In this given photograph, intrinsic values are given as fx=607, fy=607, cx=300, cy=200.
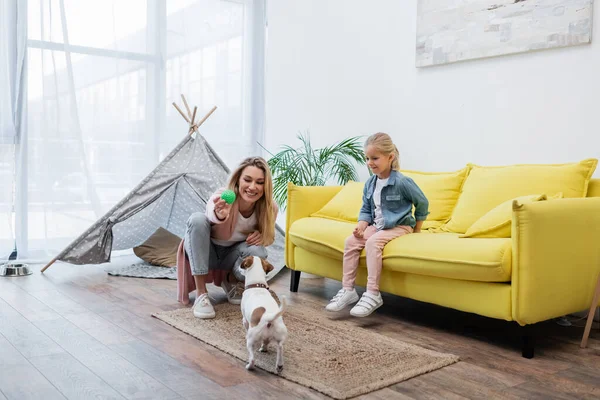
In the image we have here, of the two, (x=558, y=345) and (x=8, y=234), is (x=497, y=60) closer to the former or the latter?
(x=558, y=345)

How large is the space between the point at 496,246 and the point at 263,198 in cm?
108

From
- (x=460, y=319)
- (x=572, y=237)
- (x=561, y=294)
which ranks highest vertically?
(x=572, y=237)

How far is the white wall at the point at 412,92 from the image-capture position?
2.97m

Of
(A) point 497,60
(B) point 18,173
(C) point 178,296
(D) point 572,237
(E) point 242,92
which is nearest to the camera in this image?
(D) point 572,237

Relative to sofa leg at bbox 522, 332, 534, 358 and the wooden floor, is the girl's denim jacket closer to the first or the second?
the wooden floor

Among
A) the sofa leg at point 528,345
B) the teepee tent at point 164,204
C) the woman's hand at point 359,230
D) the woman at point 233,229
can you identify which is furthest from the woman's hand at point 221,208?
the sofa leg at point 528,345

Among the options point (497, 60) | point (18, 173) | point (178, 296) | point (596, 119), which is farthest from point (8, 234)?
point (596, 119)

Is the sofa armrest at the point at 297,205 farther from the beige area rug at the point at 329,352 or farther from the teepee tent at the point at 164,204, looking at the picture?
the beige area rug at the point at 329,352

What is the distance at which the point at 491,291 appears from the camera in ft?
7.56

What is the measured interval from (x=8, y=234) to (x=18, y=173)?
42 centimetres

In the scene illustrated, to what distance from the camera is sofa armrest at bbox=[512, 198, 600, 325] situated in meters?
2.16

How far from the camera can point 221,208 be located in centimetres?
274

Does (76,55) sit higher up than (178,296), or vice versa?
(76,55)

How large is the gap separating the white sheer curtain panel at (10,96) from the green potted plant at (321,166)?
68.8 inches
